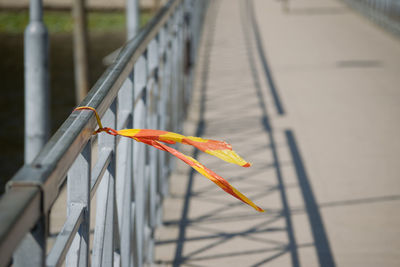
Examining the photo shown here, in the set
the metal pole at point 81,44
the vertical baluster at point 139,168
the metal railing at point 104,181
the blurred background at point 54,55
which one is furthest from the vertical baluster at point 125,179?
the metal pole at point 81,44

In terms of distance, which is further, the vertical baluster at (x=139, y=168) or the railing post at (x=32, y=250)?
the vertical baluster at (x=139, y=168)

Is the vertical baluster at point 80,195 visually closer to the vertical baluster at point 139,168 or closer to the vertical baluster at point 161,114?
the vertical baluster at point 139,168

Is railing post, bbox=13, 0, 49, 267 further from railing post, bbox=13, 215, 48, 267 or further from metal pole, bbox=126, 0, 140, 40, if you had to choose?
metal pole, bbox=126, 0, 140, 40

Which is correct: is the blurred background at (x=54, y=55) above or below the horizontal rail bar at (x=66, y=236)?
below

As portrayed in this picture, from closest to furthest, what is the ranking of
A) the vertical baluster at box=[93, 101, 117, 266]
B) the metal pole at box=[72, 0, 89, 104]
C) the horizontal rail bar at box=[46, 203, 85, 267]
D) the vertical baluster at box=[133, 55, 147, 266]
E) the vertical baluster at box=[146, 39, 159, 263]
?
1. the horizontal rail bar at box=[46, 203, 85, 267]
2. the vertical baluster at box=[93, 101, 117, 266]
3. the vertical baluster at box=[133, 55, 147, 266]
4. the vertical baluster at box=[146, 39, 159, 263]
5. the metal pole at box=[72, 0, 89, 104]

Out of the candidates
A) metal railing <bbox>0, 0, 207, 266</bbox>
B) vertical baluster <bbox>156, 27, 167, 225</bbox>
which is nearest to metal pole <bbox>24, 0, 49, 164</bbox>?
metal railing <bbox>0, 0, 207, 266</bbox>

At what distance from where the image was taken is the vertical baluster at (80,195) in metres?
1.97

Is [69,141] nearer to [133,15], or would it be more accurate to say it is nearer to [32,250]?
[32,250]

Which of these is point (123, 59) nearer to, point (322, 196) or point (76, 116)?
point (76, 116)

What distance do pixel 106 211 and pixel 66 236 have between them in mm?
629

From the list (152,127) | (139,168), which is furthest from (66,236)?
(152,127)

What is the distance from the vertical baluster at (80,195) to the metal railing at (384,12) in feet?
46.9

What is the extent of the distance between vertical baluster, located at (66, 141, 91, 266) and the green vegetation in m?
27.8

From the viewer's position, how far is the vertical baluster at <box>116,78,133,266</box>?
2977 millimetres
